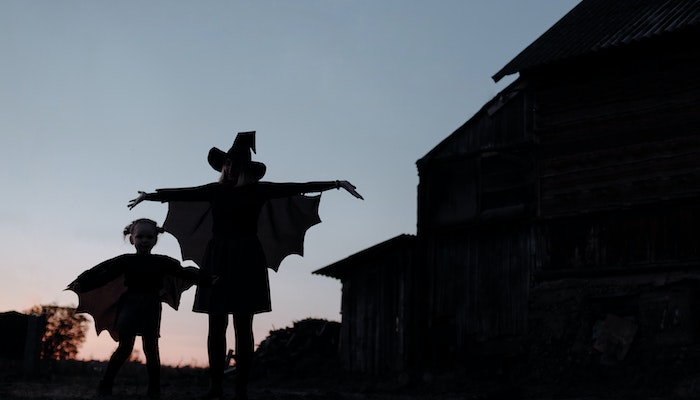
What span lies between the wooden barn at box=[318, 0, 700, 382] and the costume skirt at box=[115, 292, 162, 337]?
406 inches

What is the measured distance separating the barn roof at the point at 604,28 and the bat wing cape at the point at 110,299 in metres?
10.9

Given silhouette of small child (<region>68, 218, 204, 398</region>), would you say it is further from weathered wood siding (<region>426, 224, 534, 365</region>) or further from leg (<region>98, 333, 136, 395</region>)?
weathered wood siding (<region>426, 224, 534, 365</region>)

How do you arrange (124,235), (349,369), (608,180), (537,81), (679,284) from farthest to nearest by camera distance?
(349,369) < (537,81) < (608,180) < (679,284) < (124,235)

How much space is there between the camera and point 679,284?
1584 cm

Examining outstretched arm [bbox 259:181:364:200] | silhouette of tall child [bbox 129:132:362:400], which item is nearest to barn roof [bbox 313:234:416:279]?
silhouette of tall child [bbox 129:132:362:400]

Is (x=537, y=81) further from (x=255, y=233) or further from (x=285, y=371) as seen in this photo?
(x=255, y=233)

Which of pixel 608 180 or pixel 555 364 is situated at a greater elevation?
pixel 608 180

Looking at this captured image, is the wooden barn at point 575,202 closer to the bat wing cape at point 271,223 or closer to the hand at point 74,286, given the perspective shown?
the bat wing cape at point 271,223

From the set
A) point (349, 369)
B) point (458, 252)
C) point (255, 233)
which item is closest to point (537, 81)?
point (458, 252)

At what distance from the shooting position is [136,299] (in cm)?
823

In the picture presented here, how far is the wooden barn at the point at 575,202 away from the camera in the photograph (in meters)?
16.2

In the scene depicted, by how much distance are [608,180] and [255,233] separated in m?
10.8

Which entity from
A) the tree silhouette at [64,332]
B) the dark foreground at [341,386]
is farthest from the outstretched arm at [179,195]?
the tree silhouette at [64,332]

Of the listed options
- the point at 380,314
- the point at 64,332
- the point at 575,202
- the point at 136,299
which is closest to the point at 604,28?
the point at 575,202
